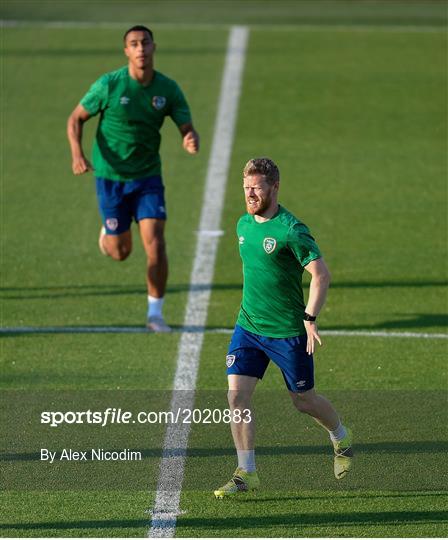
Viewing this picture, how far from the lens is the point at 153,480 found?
858 cm

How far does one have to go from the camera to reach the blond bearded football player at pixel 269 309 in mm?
8102

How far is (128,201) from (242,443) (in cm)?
429

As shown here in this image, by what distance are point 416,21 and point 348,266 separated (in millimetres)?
11614

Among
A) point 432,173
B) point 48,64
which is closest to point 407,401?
point 432,173

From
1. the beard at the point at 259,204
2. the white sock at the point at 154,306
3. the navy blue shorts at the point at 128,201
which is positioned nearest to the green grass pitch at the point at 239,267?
the white sock at the point at 154,306

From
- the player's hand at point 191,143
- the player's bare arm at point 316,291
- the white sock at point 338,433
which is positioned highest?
the player's hand at point 191,143

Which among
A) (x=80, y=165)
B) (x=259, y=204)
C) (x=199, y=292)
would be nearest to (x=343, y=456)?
(x=259, y=204)

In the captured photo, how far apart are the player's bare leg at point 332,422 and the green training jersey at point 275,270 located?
0.41 metres

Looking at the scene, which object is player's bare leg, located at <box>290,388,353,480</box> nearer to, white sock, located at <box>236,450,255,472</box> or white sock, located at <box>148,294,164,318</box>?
white sock, located at <box>236,450,255,472</box>

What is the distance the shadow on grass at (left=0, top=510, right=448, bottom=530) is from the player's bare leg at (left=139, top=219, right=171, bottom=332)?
4.04 m

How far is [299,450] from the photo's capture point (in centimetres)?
913

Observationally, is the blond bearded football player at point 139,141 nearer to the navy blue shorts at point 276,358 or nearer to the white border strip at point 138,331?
the white border strip at point 138,331

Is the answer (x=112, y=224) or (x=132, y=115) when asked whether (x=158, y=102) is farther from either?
(x=112, y=224)

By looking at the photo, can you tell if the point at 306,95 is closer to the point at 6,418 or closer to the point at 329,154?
the point at 329,154
